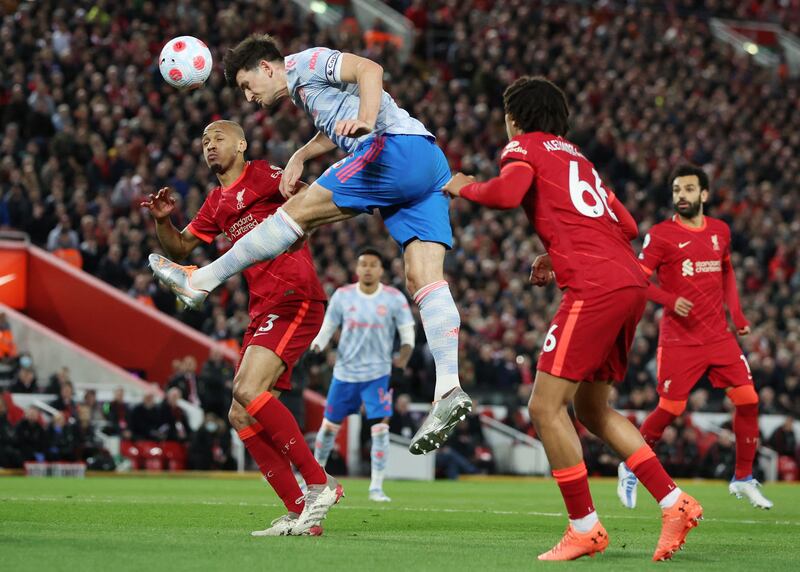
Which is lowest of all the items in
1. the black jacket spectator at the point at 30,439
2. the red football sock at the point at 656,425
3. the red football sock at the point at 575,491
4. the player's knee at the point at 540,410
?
the black jacket spectator at the point at 30,439

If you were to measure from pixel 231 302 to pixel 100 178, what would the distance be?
3.22 meters

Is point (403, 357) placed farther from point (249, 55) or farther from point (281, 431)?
point (249, 55)

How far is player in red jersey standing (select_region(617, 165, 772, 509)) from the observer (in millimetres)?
11398

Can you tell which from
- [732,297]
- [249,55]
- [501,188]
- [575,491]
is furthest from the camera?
[732,297]

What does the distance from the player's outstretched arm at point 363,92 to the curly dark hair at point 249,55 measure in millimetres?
528

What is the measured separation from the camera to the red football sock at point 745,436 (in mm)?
11492

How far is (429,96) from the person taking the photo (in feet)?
92.1

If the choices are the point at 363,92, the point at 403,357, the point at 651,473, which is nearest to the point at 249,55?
the point at 363,92

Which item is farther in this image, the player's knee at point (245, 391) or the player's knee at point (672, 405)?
the player's knee at point (672, 405)

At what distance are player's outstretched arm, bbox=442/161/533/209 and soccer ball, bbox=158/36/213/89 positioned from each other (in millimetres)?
2609

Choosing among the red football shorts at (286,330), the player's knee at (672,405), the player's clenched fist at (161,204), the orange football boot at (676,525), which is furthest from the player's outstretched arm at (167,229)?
the player's knee at (672,405)

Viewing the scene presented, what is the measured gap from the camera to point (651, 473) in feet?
22.2

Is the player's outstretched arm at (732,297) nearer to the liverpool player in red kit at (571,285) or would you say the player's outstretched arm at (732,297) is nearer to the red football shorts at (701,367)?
the red football shorts at (701,367)

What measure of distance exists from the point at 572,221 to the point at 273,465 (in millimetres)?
2809
